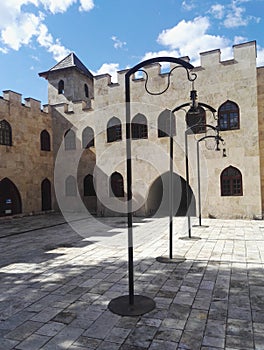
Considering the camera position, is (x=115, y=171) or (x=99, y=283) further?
(x=115, y=171)

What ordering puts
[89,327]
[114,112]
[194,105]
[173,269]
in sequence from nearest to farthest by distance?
[89,327] → [194,105] → [173,269] → [114,112]

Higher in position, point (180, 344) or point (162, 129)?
point (162, 129)

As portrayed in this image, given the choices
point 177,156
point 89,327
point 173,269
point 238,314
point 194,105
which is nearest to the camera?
point 89,327

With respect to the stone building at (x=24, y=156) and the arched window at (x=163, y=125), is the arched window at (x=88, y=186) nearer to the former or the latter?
the stone building at (x=24, y=156)

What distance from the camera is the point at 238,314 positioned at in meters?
4.01

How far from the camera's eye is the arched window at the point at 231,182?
13.6 meters

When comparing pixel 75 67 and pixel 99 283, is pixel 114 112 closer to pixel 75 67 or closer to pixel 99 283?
pixel 75 67

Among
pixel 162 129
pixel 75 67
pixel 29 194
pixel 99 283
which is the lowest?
pixel 99 283

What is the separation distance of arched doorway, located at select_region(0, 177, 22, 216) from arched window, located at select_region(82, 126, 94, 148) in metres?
4.63

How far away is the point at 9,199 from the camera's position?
52.3 feet

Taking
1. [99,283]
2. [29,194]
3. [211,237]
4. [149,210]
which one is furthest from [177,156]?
[99,283]

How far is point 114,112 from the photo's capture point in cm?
1605

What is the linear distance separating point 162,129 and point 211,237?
7.13 metres

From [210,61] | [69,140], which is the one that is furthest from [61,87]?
[210,61]
